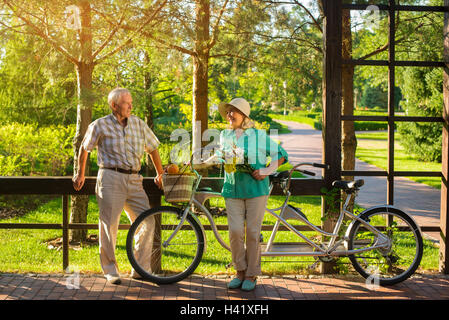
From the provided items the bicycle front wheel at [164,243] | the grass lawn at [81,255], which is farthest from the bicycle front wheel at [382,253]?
the bicycle front wheel at [164,243]

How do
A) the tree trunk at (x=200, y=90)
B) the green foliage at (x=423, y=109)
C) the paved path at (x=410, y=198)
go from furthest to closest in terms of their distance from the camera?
the green foliage at (x=423, y=109), the paved path at (x=410, y=198), the tree trunk at (x=200, y=90)

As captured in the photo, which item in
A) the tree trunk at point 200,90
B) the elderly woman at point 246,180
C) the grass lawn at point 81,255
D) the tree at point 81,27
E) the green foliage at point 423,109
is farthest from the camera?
the green foliage at point 423,109

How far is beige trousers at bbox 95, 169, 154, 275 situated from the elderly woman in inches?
29.7

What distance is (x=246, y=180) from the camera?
4.36m

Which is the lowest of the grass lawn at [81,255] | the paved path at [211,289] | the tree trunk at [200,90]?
the grass lawn at [81,255]

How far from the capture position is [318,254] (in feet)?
15.4

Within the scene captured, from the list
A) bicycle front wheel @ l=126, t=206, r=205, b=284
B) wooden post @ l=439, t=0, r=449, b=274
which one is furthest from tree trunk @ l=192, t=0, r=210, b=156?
wooden post @ l=439, t=0, r=449, b=274

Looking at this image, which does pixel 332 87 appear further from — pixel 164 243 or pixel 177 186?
pixel 164 243

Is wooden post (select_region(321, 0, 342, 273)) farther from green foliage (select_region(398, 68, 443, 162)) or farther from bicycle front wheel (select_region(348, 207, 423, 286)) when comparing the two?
green foliage (select_region(398, 68, 443, 162))

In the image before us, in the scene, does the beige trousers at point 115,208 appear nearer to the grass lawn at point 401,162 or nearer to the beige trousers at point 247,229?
the beige trousers at point 247,229

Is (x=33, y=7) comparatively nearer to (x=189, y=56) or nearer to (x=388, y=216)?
(x=189, y=56)

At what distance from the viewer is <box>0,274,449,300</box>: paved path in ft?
13.9

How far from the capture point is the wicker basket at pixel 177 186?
436 centimetres

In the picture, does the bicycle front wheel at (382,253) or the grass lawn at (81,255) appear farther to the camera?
the grass lawn at (81,255)
